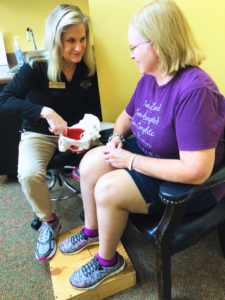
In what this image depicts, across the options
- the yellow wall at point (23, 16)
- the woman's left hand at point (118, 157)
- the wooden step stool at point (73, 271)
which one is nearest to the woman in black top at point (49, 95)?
the wooden step stool at point (73, 271)

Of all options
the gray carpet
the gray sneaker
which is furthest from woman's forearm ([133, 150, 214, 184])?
the gray sneaker

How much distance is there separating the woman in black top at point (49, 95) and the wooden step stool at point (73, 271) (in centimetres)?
10

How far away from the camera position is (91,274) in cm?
103

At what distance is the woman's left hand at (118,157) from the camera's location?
960mm

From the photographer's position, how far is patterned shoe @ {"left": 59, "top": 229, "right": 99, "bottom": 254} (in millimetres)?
1200

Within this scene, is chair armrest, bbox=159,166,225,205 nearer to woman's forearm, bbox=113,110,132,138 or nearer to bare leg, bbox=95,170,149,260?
bare leg, bbox=95,170,149,260

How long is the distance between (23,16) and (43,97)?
1360 millimetres

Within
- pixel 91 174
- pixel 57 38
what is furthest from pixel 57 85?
pixel 91 174

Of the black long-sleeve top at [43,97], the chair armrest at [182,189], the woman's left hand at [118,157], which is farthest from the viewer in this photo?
the black long-sleeve top at [43,97]

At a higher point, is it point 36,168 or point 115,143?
point 115,143

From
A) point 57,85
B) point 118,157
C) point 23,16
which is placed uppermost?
point 23,16

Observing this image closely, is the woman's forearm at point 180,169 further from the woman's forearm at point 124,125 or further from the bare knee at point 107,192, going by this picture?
the woman's forearm at point 124,125

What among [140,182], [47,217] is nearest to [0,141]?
[47,217]

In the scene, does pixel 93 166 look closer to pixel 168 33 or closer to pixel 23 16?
pixel 168 33
